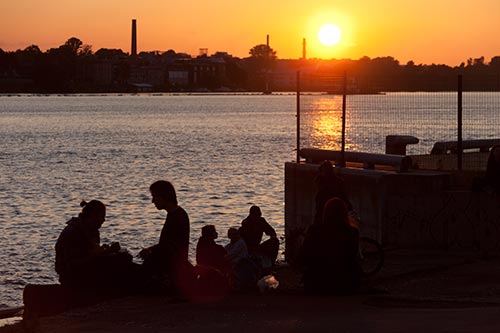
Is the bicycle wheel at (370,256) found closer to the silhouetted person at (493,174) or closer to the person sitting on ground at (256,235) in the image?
the person sitting on ground at (256,235)

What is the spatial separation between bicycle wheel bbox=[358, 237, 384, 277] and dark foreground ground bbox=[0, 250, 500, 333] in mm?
152

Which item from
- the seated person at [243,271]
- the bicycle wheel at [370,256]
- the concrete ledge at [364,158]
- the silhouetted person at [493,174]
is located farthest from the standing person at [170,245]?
the concrete ledge at [364,158]

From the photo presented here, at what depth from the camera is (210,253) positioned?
14.5 meters

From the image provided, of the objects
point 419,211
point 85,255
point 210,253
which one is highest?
point 85,255

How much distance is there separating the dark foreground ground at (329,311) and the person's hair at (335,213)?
0.87 meters

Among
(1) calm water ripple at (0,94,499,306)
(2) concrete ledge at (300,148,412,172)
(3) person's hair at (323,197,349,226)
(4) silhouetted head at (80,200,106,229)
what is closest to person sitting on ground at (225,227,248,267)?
(3) person's hair at (323,197,349,226)

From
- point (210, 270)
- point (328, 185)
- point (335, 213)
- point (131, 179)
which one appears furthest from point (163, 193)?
point (131, 179)

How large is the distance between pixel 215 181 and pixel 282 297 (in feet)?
128

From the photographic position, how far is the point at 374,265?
14844 mm

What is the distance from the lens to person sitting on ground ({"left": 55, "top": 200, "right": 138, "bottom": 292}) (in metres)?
11.9

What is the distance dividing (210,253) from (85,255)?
9.22 ft

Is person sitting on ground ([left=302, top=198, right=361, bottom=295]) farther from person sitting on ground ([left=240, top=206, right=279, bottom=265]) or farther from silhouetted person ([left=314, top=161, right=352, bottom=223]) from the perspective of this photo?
person sitting on ground ([left=240, top=206, right=279, bottom=265])

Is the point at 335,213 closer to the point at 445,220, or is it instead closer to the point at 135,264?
the point at 135,264

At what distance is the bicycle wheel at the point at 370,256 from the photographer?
579 inches
